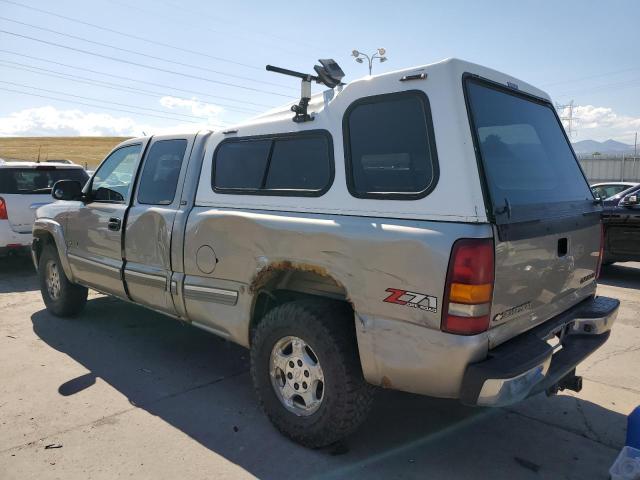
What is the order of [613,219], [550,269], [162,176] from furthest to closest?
[613,219], [162,176], [550,269]

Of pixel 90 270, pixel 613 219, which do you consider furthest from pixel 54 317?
pixel 613 219

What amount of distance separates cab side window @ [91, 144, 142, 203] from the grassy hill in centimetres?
3579

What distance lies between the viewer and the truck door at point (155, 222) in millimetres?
4031

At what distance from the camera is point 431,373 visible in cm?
254

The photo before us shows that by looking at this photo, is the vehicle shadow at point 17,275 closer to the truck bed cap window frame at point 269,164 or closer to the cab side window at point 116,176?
the cab side window at point 116,176

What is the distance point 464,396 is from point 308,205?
138 centimetres

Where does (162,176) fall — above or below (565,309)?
above

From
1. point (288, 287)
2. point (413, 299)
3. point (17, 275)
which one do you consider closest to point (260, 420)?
point (288, 287)

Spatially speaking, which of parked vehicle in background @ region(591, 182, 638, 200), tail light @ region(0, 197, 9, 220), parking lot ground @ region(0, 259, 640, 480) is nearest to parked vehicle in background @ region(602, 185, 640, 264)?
parked vehicle in background @ region(591, 182, 638, 200)

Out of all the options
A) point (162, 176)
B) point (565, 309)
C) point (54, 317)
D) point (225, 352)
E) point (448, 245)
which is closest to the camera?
point (448, 245)

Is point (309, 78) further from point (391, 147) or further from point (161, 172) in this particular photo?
point (161, 172)

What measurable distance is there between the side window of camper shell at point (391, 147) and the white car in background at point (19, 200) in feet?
21.9

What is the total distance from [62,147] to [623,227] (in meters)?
52.5

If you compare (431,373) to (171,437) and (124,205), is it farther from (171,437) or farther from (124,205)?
(124,205)
